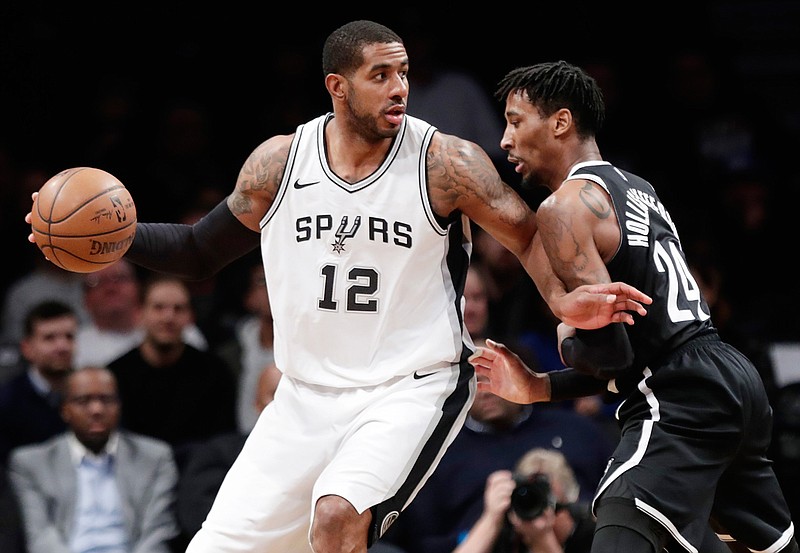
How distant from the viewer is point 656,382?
4516mm

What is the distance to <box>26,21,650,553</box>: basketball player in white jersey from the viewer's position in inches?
185

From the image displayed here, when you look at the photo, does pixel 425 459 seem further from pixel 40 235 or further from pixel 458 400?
pixel 40 235

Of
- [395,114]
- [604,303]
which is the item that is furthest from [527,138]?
[604,303]

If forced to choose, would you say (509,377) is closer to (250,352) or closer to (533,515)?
(533,515)

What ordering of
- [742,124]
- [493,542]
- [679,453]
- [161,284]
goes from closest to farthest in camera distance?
[679,453] → [493,542] → [161,284] → [742,124]

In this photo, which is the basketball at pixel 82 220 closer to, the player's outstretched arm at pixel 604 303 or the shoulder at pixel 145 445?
the player's outstretched arm at pixel 604 303

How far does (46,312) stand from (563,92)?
4039 millimetres

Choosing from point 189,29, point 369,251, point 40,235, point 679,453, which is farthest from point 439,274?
point 189,29

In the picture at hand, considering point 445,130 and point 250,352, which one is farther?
point 445,130

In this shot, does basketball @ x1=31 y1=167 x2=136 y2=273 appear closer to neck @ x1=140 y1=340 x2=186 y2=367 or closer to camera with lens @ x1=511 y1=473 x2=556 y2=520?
camera with lens @ x1=511 y1=473 x2=556 y2=520

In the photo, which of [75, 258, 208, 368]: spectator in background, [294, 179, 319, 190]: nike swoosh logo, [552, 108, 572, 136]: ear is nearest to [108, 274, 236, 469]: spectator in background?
[75, 258, 208, 368]: spectator in background

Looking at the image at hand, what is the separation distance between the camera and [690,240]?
26.9ft

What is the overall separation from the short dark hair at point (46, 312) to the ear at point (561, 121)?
154 inches

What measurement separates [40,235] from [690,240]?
182 inches
